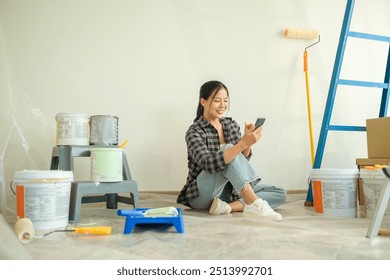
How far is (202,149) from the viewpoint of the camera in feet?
4.67

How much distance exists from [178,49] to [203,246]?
1403mm

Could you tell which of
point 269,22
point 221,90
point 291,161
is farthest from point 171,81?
point 291,161

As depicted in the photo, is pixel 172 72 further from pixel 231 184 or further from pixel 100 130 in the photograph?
pixel 231 184

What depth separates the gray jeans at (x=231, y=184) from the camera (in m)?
1.30

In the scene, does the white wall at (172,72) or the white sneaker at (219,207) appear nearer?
the white sneaker at (219,207)

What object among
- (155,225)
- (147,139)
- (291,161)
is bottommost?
(155,225)

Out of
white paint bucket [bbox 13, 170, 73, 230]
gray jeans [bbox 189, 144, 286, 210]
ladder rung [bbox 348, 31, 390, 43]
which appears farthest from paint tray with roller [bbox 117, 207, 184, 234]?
ladder rung [bbox 348, 31, 390, 43]

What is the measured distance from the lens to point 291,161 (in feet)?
6.86

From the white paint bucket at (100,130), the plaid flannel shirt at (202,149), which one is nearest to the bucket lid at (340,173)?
the plaid flannel shirt at (202,149)

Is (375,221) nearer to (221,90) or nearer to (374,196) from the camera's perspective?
(374,196)

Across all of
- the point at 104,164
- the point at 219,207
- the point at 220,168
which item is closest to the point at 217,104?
the point at 220,168

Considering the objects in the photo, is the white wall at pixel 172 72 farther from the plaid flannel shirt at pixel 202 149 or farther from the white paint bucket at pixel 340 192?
the white paint bucket at pixel 340 192

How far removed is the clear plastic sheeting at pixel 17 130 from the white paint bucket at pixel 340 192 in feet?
4.77

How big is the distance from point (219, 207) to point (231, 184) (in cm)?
13
